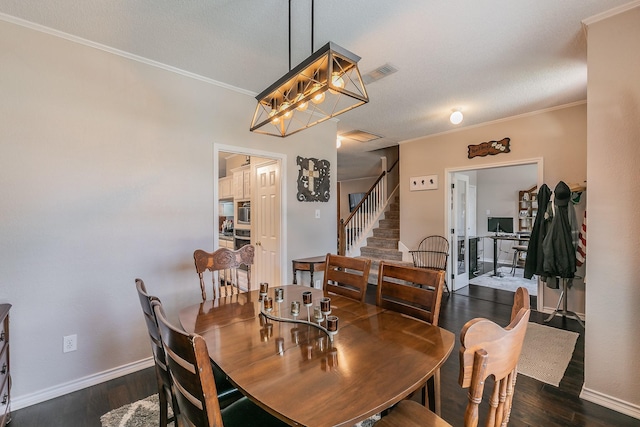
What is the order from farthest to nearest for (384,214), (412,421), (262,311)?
(384,214)
(262,311)
(412,421)

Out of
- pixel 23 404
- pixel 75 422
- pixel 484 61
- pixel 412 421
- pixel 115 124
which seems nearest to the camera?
pixel 412 421

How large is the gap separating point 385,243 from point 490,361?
195 inches

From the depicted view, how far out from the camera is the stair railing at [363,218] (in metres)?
5.71

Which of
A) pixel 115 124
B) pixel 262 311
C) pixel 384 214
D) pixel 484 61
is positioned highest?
pixel 484 61

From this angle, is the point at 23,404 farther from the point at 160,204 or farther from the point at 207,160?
the point at 207,160

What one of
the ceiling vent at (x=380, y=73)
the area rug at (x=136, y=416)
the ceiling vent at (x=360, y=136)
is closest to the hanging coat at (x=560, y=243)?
the ceiling vent at (x=380, y=73)

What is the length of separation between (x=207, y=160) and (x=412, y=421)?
8.79 ft

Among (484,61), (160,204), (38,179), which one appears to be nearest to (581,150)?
(484,61)

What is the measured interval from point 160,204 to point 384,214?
468 cm

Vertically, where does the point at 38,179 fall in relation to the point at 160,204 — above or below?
above

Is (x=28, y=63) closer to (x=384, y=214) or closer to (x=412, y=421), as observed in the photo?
(x=412, y=421)

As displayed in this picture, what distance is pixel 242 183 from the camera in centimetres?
498

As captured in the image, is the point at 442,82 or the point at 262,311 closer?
the point at 262,311

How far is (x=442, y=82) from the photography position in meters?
3.00
